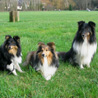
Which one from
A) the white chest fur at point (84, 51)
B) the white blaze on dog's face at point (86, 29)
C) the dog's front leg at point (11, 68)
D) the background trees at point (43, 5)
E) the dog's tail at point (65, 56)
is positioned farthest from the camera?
the background trees at point (43, 5)

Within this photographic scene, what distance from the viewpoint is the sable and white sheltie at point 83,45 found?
425cm

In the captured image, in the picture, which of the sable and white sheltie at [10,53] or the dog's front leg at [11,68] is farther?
the dog's front leg at [11,68]

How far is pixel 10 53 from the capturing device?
419 cm

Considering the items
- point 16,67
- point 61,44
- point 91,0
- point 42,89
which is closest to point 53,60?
point 42,89

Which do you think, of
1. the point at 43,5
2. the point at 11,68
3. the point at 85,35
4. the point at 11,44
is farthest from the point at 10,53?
the point at 43,5

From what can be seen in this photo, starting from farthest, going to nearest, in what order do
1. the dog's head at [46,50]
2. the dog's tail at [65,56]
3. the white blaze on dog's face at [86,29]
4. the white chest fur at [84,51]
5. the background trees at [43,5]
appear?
the background trees at [43,5] → the dog's tail at [65,56] → the white chest fur at [84,51] → the white blaze on dog's face at [86,29] → the dog's head at [46,50]

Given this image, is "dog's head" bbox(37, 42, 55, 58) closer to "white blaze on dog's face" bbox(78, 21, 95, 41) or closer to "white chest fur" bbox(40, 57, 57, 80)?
"white chest fur" bbox(40, 57, 57, 80)

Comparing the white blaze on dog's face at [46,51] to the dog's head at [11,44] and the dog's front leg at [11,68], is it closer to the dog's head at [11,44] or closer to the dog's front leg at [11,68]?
the dog's head at [11,44]

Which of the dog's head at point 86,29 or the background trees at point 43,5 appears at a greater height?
the background trees at point 43,5

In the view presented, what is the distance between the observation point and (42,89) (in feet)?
11.6

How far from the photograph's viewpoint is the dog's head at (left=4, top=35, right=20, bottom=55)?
13.1ft

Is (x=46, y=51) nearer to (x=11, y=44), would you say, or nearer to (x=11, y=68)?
(x=11, y=44)

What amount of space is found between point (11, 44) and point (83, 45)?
204 centimetres

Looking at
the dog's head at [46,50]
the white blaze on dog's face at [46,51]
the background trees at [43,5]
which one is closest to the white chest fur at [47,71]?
the white blaze on dog's face at [46,51]
